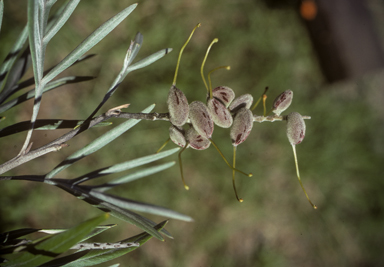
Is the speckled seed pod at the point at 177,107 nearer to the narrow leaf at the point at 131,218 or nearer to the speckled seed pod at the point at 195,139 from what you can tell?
the speckled seed pod at the point at 195,139

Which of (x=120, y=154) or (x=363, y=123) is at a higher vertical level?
(x=120, y=154)

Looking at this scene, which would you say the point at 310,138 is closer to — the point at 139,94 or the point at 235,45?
the point at 235,45

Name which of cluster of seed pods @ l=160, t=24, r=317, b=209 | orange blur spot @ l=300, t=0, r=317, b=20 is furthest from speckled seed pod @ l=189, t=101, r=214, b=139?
orange blur spot @ l=300, t=0, r=317, b=20

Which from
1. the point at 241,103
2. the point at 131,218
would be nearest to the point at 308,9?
the point at 241,103

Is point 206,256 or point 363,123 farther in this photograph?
point 363,123

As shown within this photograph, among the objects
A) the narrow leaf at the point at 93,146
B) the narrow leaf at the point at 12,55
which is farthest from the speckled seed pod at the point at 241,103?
the narrow leaf at the point at 12,55

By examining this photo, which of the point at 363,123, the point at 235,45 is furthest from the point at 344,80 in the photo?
the point at 235,45
